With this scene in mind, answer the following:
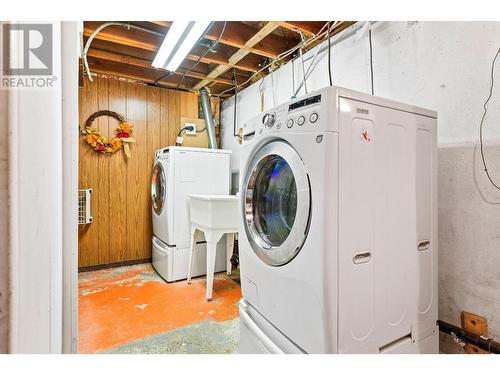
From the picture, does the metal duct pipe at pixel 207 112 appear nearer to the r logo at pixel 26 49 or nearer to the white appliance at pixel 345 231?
the white appliance at pixel 345 231

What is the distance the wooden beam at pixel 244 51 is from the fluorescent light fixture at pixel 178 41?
47 cm

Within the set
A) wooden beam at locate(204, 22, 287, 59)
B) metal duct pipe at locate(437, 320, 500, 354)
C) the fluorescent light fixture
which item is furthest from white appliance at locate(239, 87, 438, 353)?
wooden beam at locate(204, 22, 287, 59)

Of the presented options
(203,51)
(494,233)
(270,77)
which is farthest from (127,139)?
(494,233)

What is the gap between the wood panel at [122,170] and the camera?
308 cm

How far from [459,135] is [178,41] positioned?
6.72 ft

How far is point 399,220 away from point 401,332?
0.49 meters

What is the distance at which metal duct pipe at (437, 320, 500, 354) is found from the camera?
3.73 ft

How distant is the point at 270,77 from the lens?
9.24 feet

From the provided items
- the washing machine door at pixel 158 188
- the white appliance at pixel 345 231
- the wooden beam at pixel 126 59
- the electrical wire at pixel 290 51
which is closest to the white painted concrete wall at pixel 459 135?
the white appliance at pixel 345 231

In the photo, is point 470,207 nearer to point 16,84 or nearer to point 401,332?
point 401,332

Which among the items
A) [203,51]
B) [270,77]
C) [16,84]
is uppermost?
[203,51]

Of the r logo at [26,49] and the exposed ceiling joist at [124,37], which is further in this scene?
the exposed ceiling joist at [124,37]

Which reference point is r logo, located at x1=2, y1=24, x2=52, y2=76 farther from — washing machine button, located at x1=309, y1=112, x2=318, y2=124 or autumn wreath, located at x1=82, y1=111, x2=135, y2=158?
autumn wreath, located at x1=82, y1=111, x2=135, y2=158

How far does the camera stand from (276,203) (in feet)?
4.43
